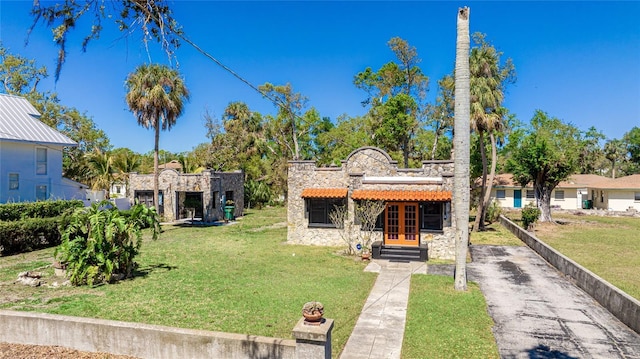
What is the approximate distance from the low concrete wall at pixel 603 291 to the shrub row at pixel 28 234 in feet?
61.0

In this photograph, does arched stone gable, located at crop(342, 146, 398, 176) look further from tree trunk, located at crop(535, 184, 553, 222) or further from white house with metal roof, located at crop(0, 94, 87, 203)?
white house with metal roof, located at crop(0, 94, 87, 203)

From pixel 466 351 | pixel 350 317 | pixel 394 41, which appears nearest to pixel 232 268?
pixel 350 317

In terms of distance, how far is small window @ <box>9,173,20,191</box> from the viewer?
2182 centimetres

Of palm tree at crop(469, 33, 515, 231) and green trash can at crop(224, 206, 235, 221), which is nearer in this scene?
palm tree at crop(469, 33, 515, 231)

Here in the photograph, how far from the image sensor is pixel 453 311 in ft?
30.6

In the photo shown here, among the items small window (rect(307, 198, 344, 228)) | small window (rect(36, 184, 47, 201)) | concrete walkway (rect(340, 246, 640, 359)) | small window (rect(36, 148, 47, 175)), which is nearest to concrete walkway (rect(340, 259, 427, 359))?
concrete walkway (rect(340, 246, 640, 359))

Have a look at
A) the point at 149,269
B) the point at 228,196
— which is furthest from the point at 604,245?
the point at 228,196

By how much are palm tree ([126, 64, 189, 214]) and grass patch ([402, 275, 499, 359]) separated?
2026cm

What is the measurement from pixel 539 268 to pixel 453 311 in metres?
6.97

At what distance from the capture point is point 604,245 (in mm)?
19312

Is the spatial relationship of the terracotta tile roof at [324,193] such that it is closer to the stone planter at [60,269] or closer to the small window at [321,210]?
the small window at [321,210]

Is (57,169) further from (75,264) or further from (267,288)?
(267,288)

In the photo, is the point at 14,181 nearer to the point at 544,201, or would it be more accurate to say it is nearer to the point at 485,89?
the point at 485,89

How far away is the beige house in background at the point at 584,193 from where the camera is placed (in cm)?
3753
